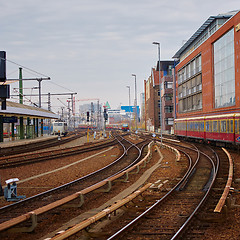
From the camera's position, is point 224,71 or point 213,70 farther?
point 213,70

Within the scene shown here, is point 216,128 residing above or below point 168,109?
below

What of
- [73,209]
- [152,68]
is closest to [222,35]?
[73,209]

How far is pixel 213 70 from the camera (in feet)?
151

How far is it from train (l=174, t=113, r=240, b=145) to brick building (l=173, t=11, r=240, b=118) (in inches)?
184

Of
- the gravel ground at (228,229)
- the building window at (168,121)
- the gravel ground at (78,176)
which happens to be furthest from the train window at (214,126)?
the building window at (168,121)

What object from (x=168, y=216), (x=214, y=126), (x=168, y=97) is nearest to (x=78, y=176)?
(x=168, y=216)

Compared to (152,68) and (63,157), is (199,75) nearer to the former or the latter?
(63,157)

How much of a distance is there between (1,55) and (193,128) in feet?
99.9

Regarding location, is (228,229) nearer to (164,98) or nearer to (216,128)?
(216,128)

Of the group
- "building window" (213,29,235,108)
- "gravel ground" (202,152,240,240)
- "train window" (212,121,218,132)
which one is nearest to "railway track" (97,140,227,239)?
"gravel ground" (202,152,240,240)

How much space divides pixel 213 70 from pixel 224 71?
14.5 ft

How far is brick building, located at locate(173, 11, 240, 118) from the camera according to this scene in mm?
38031

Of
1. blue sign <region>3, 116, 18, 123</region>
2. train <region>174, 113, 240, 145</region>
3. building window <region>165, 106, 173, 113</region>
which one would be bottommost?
train <region>174, 113, 240, 145</region>

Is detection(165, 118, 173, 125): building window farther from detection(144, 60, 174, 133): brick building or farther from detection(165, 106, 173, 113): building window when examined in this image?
detection(165, 106, 173, 113): building window
